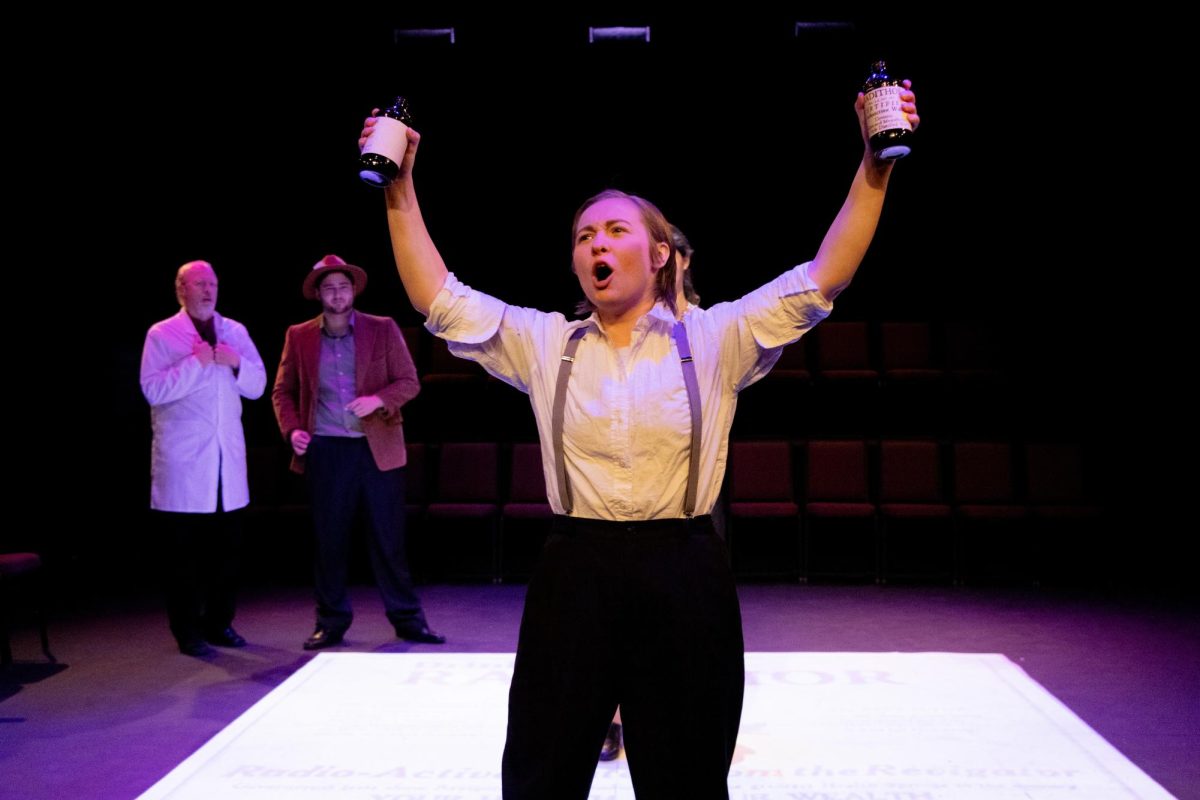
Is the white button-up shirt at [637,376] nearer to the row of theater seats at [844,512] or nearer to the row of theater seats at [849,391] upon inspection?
the row of theater seats at [844,512]

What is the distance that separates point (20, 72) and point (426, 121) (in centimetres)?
239

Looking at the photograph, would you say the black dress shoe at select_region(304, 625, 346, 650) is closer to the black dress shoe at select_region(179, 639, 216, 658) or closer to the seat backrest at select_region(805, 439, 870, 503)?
the black dress shoe at select_region(179, 639, 216, 658)

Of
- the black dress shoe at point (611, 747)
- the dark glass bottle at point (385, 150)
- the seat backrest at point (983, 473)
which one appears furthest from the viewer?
the seat backrest at point (983, 473)

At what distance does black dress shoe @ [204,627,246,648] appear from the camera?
455 cm

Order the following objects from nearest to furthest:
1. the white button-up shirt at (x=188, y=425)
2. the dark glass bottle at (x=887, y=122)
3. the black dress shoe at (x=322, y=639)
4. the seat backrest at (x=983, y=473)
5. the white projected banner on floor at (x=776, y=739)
→ the dark glass bottle at (x=887, y=122) → the white projected banner on floor at (x=776, y=739) → the white button-up shirt at (x=188, y=425) → the black dress shoe at (x=322, y=639) → the seat backrest at (x=983, y=473)

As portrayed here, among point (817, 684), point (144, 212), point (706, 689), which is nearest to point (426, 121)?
point (144, 212)

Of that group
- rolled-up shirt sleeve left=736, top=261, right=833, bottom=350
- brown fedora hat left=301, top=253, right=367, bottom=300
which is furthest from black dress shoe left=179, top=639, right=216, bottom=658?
rolled-up shirt sleeve left=736, top=261, right=833, bottom=350

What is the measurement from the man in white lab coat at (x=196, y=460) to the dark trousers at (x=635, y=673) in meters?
3.28

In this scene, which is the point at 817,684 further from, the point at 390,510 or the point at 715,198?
the point at 715,198

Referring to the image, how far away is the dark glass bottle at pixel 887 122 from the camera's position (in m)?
1.44

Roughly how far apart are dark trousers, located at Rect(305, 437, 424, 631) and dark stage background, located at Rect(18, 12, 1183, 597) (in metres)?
2.60

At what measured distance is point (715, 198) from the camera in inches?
285

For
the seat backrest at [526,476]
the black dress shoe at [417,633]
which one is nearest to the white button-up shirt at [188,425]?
the black dress shoe at [417,633]

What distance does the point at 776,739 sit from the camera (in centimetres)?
282
